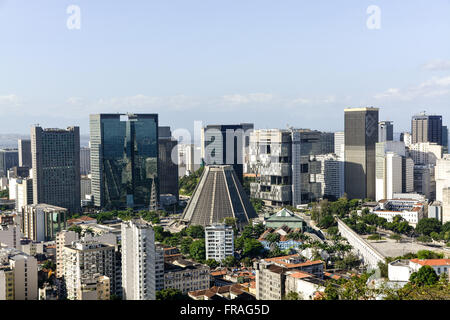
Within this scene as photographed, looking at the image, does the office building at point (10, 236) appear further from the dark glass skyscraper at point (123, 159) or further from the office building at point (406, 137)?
the office building at point (406, 137)

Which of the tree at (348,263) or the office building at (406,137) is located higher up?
the office building at (406,137)

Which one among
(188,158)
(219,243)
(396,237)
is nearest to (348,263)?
(219,243)

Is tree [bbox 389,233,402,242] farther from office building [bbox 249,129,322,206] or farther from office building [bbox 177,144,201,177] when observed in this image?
office building [bbox 177,144,201,177]

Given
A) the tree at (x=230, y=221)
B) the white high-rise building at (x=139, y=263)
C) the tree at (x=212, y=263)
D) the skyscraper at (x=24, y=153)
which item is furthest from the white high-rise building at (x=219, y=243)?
the skyscraper at (x=24, y=153)

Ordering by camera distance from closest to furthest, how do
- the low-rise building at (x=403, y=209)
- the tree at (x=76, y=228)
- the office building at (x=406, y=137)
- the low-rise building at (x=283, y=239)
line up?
the low-rise building at (x=283, y=239) → the tree at (x=76, y=228) → the low-rise building at (x=403, y=209) → the office building at (x=406, y=137)

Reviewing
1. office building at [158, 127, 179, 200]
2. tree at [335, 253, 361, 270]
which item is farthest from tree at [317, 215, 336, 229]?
office building at [158, 127, 179, 200]

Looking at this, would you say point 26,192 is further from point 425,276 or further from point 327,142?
point 327,142
